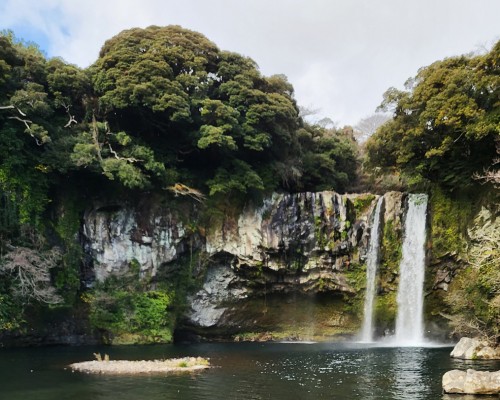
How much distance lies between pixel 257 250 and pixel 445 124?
40.9 feet

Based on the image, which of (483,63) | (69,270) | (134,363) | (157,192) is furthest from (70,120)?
(483,63)

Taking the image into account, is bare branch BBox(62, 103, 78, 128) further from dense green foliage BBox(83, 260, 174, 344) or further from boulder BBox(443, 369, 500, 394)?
boulder BBox(443, 369, 500, 394)

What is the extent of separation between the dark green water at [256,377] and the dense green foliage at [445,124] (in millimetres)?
9847

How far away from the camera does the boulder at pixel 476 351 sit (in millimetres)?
19266

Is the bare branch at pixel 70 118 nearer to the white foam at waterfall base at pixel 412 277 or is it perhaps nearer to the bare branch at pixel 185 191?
the bare branch at pixel 185 191

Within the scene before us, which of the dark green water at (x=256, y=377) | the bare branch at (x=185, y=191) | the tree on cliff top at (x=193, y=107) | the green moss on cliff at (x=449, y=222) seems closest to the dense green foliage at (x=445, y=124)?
the green moss on cliff at (x=449, y=222)

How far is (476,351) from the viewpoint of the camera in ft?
63.8

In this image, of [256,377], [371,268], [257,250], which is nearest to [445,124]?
[371,268]

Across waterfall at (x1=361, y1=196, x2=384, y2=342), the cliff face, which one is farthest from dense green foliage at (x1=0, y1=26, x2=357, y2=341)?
waterfall at (x1=361, y1=196, x2=384, y2=342)

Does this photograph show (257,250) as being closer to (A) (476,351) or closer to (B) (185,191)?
(B) (185,191)

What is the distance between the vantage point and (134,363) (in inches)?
764

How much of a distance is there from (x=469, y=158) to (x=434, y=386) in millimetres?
14854

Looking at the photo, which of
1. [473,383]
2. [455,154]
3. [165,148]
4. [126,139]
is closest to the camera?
[473,383]

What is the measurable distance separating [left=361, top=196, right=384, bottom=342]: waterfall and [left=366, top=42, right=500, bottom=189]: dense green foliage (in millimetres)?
3201
